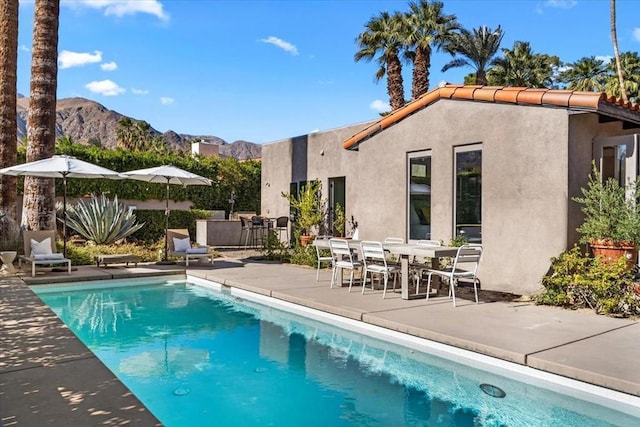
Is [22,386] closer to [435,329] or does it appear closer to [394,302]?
[435,329]

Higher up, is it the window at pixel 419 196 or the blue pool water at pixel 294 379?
the window at pixel 419 196

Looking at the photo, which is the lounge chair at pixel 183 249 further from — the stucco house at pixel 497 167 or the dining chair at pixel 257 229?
the stucco house at pixel 497 167

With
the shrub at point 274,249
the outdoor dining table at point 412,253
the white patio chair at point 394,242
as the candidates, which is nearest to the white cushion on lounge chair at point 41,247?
the shrub at point 274,249

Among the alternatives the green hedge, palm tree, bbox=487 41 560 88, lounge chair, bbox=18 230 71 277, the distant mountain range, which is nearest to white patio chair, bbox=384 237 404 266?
lounge chair, bbox=18 230 71 277

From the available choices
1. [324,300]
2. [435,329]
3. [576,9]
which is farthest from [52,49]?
[576,9]

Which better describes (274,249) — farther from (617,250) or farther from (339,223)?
(617,250)

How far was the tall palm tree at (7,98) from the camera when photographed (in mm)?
12875

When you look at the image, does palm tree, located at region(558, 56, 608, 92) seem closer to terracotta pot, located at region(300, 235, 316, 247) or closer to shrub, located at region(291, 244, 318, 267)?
terracotta pot, located at region(300, 235, 316, 247)

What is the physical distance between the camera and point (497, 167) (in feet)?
29.5

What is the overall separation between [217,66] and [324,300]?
24041 mm

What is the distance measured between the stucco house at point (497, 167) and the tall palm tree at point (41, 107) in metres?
8.30

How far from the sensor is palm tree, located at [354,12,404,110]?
86.5 ft

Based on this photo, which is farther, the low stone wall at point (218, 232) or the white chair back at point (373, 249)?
the low stone wall at point (218, 232)

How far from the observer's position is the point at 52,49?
1295 cm
